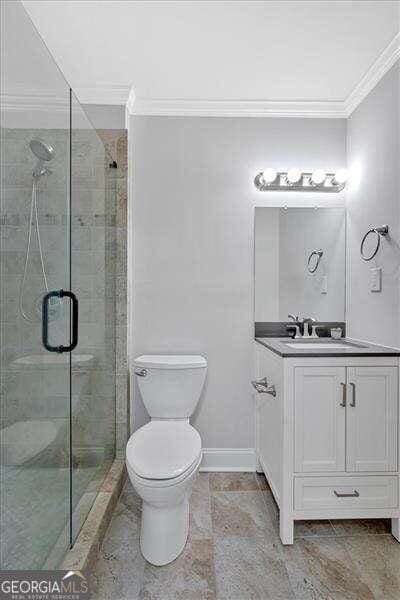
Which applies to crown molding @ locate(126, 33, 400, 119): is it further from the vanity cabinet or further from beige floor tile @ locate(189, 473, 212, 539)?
beige floor tile @ locate(189, 473, 212, 539)

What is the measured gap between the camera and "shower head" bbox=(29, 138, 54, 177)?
1.30m

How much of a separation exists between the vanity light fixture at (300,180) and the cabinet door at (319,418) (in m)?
1.28

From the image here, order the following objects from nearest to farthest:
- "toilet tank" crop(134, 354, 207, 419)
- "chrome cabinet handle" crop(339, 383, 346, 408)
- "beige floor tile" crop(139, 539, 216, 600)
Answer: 1. "beige floor tile" crop(139, 539, 216, 600)
2. "chrome cabinet handle" crop(339, 383, 346, 408)
3. "toilet tank" crop(134, 354, 207, 419)

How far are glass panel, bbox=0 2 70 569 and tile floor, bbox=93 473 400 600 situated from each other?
0.36 meters

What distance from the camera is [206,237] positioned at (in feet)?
8.30

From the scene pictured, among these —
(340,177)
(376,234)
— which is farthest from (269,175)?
(376,234)

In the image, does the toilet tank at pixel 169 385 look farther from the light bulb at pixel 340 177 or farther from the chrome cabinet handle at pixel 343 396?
the light bulb at pixel 340 177

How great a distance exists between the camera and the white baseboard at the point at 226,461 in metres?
2.53

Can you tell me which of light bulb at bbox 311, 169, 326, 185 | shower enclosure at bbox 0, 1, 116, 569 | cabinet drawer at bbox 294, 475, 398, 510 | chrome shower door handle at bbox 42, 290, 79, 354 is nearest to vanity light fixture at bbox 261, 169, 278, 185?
light bulb at bbox 311, 169, 326, 185

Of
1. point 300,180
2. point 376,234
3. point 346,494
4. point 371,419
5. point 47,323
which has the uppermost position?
point 300,180

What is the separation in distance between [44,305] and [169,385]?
1087mm

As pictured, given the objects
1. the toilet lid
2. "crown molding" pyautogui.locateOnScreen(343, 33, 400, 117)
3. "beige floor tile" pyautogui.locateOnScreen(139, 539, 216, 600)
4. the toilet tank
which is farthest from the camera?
the toilet tank

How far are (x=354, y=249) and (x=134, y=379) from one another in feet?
5.53

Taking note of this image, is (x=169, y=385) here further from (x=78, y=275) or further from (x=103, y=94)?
(x=103, y=94)
